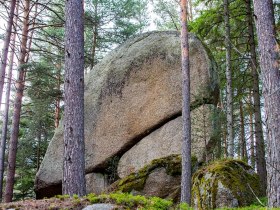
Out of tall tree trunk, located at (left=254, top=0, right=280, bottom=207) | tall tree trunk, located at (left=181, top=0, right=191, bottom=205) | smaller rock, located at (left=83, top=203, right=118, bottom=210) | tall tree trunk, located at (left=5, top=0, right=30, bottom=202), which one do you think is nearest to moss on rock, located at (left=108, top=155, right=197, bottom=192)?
tall tree trunk, located at (left=181, top=0, right=191, bottom=205)

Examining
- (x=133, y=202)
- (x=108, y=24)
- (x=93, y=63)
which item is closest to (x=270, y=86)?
(x=133, y=202)

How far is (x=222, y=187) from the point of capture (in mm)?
6285

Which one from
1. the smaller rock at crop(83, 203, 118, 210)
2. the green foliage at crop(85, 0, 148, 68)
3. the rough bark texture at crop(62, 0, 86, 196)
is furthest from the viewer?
the green foliage at crop(85, 0, 148, 68)

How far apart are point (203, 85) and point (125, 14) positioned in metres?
6.32

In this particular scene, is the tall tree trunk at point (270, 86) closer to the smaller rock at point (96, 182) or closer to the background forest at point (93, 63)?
the background forest at point (93, 63)

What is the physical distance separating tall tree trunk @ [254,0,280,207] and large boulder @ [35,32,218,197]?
5034mm

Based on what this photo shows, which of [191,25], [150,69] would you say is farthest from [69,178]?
[191,25]

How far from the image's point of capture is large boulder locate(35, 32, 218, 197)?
10.7 metres

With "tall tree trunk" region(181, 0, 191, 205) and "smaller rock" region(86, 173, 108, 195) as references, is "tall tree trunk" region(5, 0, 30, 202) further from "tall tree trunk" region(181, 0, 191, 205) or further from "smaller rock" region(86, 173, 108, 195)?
"tall tree trunk" region(181, 0, 191, 205)

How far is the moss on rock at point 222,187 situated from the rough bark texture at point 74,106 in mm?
2474

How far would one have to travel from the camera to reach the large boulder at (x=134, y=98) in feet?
35.2

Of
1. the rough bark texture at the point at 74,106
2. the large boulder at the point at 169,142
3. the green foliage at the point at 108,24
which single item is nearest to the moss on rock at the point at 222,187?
the rough bark texture at the point at 74,106

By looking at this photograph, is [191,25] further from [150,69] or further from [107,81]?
[107,81]

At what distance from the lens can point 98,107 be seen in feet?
38.6
